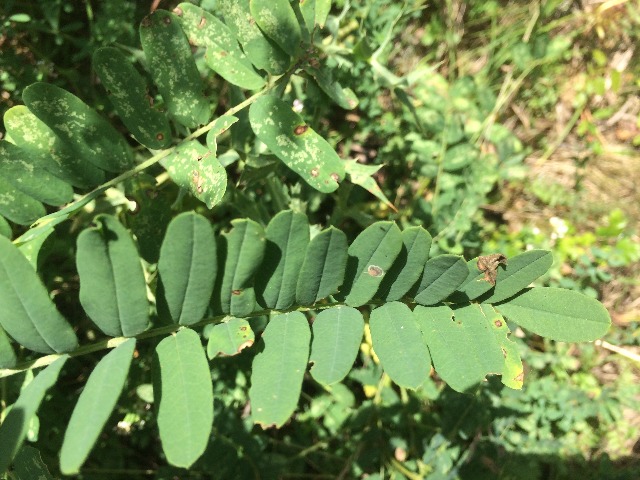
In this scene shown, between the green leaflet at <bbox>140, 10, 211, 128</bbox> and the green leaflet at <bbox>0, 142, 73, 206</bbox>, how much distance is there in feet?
0.93

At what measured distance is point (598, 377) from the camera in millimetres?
2510

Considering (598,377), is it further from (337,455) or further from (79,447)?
(79,447)

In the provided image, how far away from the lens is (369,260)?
1.08 metres

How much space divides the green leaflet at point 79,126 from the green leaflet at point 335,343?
554 mm

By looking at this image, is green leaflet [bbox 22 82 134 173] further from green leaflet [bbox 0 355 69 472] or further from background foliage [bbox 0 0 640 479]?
green leaflet [bbox 0 355 69 472]

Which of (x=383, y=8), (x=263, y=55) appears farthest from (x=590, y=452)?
(x=263, y=55)

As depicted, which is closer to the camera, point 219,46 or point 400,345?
point 400,345

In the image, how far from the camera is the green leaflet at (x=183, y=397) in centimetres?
89

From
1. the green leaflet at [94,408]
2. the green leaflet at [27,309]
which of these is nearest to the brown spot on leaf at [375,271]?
the green leaflet at [94,408]

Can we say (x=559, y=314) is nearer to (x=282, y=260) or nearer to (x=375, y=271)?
(x=375, y=271)

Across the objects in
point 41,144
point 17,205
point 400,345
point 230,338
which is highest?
point 41,144

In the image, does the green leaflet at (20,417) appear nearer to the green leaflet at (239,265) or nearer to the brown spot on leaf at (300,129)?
the green leaflet at (239,265)

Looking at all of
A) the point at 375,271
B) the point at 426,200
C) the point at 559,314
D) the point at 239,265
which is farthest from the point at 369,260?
the point at 426,200

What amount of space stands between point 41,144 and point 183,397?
60cm
